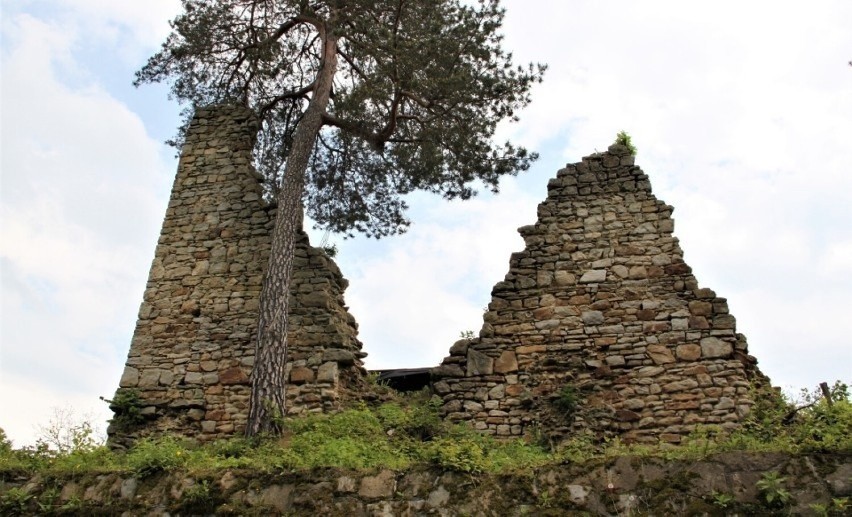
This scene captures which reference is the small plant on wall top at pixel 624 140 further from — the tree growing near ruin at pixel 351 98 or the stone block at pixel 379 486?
the stone block at pixel 379 486

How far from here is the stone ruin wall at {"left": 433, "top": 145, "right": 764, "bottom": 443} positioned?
9438 mm

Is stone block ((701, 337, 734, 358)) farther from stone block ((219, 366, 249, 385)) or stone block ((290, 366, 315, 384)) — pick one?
stone block ((219, 366, 249, 385))

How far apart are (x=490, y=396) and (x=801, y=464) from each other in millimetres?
4611

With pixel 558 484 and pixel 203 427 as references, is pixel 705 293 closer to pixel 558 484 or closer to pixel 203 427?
pixel 558 484

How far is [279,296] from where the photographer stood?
33.1 ft

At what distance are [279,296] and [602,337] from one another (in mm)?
4380

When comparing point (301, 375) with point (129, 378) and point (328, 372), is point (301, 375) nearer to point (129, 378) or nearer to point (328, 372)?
point (328, 372)

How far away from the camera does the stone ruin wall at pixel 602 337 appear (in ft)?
31.0

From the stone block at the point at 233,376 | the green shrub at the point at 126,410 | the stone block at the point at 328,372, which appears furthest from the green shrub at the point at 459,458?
the green shrub at the point at 126,410

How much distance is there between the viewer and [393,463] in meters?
6.87

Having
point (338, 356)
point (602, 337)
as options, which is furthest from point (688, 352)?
point (338, 356)

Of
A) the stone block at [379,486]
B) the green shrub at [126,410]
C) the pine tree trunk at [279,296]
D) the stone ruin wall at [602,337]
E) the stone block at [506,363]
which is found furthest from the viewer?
the green shrub at [126,410]

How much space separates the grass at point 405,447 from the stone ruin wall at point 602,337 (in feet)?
A: 1.32

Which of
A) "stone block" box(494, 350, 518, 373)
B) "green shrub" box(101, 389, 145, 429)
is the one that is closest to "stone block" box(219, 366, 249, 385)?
"green shrub" box(101, 389, 145, 429)
